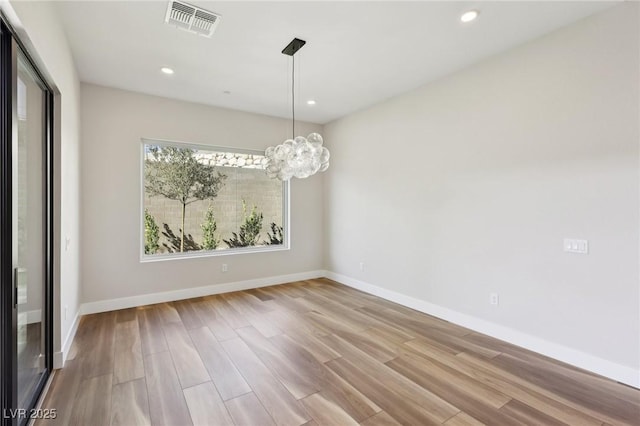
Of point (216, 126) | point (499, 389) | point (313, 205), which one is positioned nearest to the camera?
point (499, 389)

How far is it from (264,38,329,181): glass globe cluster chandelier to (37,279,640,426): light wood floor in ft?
5.89

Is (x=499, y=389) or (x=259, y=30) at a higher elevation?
(x=259, y=30)

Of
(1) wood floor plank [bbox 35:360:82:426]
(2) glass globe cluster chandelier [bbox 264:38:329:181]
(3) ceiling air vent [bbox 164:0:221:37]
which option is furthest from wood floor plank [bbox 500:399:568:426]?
(3) ceiling air vent [bbox 164:0:221:37]

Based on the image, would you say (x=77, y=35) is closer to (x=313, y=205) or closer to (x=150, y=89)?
(x=150, y=89)

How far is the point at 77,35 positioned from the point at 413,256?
440 cm

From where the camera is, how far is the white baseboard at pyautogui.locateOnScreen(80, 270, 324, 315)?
150 inches

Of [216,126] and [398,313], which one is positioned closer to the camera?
[398,313]

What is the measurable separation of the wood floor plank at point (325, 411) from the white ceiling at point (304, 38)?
302 cm

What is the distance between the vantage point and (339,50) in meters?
2.97

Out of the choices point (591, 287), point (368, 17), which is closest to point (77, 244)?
point (368, 17)

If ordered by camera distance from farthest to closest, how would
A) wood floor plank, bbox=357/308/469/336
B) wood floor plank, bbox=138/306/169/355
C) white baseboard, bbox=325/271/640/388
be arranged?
1. wood floor plank, bbox=357/308/469/336
2. wood floor plank, bbox=138/306/169/355
3. white baseboard, bbox=325/271/640/388

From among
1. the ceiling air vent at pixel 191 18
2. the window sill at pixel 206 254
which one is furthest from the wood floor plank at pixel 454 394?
the ceiling air vent at pixel 191 18

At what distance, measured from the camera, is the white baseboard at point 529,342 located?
2316 millimetres

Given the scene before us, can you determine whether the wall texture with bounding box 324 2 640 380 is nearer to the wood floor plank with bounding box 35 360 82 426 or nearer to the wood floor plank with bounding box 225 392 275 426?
the wood floor plank with bounding box 225 392 275 426
